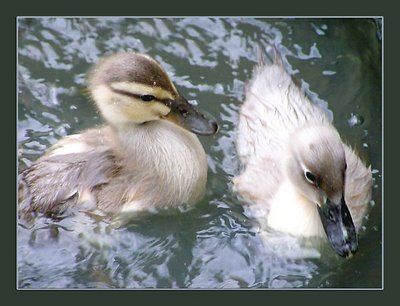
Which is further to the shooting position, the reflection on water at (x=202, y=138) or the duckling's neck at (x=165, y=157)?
the duckling's neck at (x=165, y=157)

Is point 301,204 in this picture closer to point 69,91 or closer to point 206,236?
point 206,236

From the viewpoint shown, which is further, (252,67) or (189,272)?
(252,67)

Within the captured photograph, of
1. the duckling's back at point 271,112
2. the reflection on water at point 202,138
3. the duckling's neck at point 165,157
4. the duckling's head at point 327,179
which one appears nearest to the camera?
the duckling's head at point 327,179

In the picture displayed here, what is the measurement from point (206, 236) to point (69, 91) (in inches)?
51.8

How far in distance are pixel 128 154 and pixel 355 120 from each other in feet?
4.77

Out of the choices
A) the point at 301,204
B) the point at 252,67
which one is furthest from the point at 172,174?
the point at 252,67

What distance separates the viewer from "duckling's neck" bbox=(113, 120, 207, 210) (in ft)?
16.6

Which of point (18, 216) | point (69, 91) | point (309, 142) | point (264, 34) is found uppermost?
point (264, 34)

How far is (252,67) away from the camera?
587 cm

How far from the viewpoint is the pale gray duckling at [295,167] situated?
4.64 m

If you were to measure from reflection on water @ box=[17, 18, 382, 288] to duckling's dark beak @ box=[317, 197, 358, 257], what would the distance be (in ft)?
0.67

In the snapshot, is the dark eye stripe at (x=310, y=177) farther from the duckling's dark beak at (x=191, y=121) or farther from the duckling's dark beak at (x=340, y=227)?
the duckling's dark beak at (x=191, y=121)

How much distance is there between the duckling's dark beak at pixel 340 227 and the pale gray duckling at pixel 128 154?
2.54ft

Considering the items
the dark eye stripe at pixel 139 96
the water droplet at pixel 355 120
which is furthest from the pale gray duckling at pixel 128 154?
the water droplet at pixel 355 120
